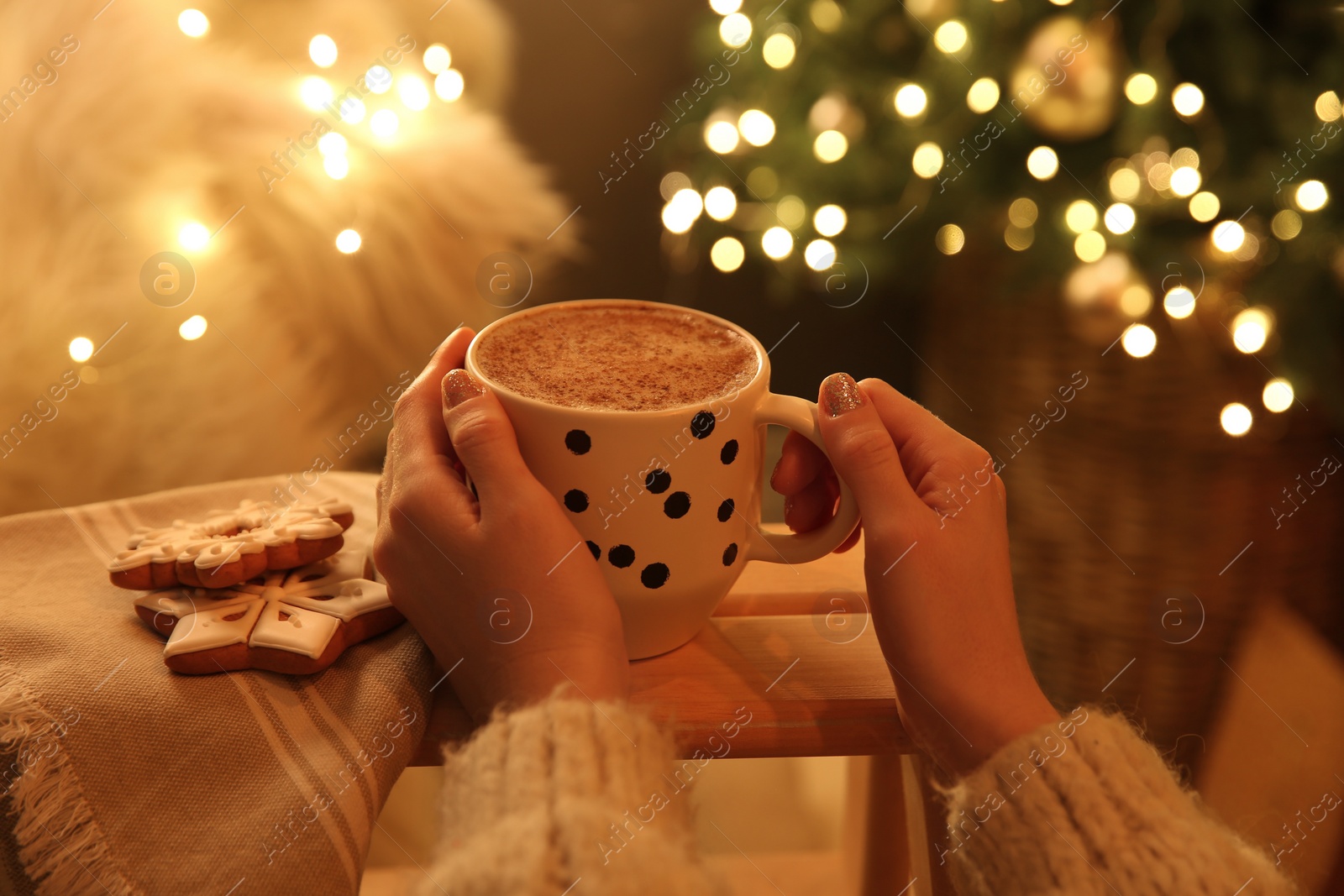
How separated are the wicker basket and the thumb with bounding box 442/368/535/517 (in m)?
0.96

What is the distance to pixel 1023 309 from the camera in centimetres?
132

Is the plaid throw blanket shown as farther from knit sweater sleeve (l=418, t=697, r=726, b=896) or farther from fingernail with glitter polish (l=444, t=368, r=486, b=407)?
fingernail with glitter polish (l=444, t=368, r=486, b=407)

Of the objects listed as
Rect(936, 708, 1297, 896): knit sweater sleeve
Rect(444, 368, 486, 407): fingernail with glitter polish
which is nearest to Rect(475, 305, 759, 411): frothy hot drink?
Rect(444, 368, 486, 407): fingernail with glitter polish

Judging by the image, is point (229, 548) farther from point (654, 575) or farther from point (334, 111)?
point (334, 111)

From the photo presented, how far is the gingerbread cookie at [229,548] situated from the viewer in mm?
593

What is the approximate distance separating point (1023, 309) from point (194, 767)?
118 cm

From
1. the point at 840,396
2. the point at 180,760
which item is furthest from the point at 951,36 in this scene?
the point at 180,760

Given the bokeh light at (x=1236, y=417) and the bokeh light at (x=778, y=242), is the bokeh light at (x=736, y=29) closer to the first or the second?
the bokeh light at (x=778, y=242)

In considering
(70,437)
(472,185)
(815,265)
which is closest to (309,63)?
(472,185)

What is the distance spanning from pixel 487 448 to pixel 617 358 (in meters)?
0.13

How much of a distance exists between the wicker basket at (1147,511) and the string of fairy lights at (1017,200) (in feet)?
0.17

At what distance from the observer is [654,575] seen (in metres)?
0.57

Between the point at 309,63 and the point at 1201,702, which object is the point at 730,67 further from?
the point at 1201,702

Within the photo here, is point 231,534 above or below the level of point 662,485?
below
